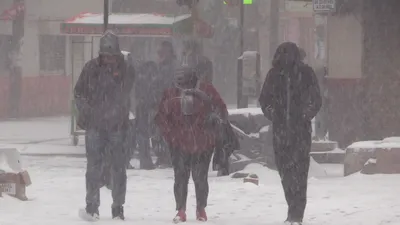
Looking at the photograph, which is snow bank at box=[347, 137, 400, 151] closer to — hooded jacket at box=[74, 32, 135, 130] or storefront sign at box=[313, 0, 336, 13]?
storefront sign at box=[313, 0, 336, 13]

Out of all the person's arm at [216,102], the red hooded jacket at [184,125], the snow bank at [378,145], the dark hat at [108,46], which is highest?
the dark hat at [108,46]

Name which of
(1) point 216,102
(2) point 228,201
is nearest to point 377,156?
(2) point 228,201

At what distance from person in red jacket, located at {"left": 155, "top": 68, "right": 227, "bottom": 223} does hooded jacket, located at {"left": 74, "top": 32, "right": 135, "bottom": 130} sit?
0.44 meters

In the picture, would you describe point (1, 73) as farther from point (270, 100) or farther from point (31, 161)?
point (270, 100)

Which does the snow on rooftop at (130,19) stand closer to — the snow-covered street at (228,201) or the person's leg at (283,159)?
the snow-covered street at (228,201)

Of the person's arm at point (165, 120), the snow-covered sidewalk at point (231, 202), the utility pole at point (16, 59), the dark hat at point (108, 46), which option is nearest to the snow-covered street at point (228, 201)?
the snow-covered sidewalk at point (231, 202)

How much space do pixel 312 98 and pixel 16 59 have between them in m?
22.9

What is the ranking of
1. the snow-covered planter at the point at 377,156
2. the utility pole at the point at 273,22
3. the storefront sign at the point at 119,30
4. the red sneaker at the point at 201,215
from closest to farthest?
the red sneaker at the point at 201,215 → the snow-covered planter at the point at 377,156 → the storefront sign at the point at 119,30 → the utility pole at the point at 273,22

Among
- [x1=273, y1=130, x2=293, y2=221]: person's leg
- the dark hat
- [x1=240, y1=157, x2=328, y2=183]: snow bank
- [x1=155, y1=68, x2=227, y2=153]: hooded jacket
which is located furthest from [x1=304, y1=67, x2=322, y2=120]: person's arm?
[x1=240, y1=157, x2=328, y2=183]: snow bank

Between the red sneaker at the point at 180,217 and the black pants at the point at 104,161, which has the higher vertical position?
the black pants at the point at 104,161

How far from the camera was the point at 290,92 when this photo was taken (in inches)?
434

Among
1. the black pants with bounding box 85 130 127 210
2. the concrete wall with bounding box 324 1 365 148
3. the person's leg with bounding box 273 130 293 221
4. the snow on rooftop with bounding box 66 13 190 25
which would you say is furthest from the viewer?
the snow on rooftop with bounding box 66 13 190 25

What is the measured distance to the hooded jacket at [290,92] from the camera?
11.0m

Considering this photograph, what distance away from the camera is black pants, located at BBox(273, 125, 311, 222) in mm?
10993
